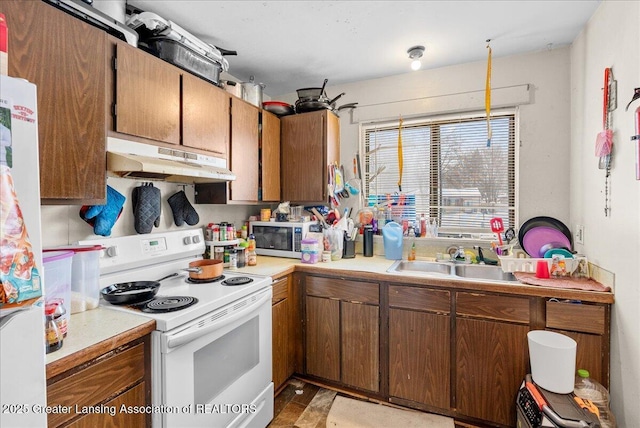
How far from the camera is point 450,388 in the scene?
1.82 meters

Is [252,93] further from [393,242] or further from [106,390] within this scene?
[106,390]

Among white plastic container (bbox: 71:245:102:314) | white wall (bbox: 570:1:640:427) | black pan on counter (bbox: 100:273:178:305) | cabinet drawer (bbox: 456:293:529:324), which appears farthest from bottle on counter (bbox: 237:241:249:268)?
white wall (bbox: 570:1:640:427)

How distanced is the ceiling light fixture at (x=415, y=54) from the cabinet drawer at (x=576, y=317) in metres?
1.80

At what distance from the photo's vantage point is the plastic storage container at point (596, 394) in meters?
1.44

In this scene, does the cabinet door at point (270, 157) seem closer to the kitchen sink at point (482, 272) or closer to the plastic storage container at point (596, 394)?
the kitchen sink at point (482, 272)

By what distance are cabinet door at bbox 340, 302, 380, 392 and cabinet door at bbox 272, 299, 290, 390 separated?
0.39m

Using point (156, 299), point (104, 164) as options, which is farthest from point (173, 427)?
point (104, 164)

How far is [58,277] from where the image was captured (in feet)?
3.80

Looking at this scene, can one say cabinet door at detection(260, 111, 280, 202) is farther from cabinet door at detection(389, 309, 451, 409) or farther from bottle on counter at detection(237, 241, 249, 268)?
cabinet door at detection(389, 309, 451, 409)

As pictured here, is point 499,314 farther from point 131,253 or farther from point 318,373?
point 131,253

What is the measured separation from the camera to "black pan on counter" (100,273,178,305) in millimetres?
1376

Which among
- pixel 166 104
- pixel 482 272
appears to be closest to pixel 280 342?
pixel 482 272

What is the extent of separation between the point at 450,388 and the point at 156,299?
5.73 feet

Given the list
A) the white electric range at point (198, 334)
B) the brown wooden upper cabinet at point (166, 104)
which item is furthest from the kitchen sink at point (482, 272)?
the brown wooden upper cabinet at point (166, 104)
